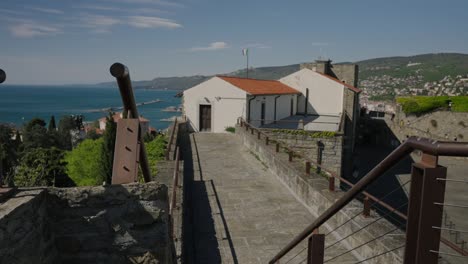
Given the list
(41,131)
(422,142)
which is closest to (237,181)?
(422,142)

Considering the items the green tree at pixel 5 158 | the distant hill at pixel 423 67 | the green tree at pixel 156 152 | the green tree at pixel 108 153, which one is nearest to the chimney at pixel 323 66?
the green tree at pixel 108 153

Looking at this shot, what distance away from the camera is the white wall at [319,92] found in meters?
30.6

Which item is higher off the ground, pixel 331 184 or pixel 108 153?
pixel 331 184

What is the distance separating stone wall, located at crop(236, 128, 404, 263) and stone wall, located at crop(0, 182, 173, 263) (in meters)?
3.37

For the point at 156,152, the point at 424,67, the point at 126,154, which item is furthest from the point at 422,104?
the point at 424,67

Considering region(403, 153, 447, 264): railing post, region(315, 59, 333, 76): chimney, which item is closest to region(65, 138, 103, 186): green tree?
region(315, 59, 333, 76): chimney

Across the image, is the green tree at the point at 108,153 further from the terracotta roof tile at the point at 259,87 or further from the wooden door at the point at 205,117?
the terracotta roof tile at the point at 259,87

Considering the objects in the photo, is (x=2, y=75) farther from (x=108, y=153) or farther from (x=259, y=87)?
(x=259, y=87)

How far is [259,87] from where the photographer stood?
27.0 meters

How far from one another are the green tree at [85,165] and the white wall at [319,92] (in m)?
17.3

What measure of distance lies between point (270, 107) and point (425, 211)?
83.2 ft

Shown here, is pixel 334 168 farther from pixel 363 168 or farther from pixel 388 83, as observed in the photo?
pixel 388 83

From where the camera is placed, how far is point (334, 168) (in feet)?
66.4

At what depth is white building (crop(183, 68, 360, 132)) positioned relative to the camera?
23727mm
